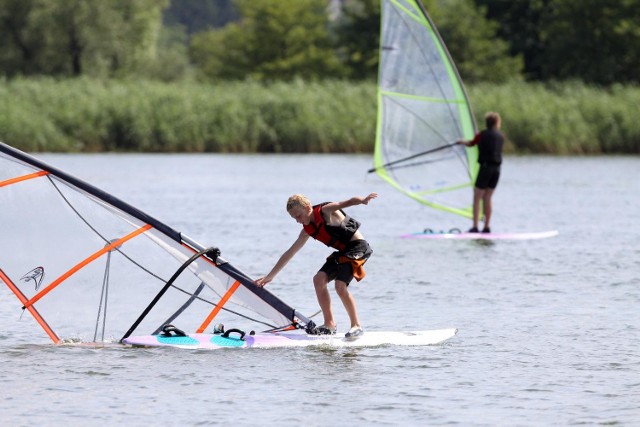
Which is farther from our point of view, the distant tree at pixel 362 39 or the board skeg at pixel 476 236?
the distant tree at pixel 362 39

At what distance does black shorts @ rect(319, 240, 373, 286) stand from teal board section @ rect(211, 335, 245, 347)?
2.46 ft

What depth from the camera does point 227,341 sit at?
9492 millimetres

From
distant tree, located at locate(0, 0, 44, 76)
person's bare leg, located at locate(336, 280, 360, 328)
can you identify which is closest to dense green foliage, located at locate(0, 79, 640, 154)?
distant tree, located at locate(0, 0, 44, 76)

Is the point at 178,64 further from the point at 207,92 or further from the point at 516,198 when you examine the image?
the point at 516,198

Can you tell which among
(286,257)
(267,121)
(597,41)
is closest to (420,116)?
(286,257)

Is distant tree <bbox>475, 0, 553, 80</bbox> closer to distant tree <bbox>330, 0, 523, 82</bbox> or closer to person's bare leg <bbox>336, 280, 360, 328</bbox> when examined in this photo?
distant tree <bbox>330, 0, 523, 82</bbox>

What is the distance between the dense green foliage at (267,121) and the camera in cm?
3712

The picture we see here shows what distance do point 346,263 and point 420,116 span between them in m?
10.1

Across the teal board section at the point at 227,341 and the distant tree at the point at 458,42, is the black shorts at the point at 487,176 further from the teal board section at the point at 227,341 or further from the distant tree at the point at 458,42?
the distant tree at the point at 458,42

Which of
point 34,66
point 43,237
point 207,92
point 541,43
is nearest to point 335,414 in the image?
point 43,237

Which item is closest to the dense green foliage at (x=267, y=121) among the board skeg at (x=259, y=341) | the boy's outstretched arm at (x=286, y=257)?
the board skeg at (x=259, y=341)

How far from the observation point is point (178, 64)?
85938 millimetres

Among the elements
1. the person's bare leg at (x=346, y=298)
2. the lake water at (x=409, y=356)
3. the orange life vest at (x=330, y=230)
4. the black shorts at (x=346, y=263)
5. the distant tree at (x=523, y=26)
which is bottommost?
Answer: the lake water at (x=409, y=356)

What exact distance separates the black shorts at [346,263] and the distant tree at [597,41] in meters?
50.6
